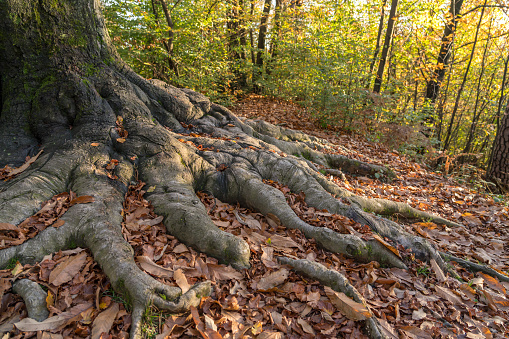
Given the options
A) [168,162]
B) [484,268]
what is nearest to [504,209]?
[484,268]

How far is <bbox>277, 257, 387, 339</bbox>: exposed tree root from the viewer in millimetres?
2422

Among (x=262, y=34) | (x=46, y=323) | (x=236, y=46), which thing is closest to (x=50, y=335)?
(x=46, y=323)

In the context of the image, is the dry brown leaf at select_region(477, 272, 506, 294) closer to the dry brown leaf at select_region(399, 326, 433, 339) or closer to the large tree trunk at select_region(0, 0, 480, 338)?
the large tree trunk at select_region(0, 0, 480, 338)

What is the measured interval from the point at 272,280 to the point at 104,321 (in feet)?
5.18

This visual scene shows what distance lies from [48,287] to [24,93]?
10.7 feet

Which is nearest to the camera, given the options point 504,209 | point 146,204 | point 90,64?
point 146,204

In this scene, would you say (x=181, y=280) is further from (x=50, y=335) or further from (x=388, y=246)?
(x=388, y=246)

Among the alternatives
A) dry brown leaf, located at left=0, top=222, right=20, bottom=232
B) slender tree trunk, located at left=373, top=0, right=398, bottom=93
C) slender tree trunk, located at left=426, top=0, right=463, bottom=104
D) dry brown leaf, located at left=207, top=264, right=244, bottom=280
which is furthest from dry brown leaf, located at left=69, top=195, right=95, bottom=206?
slender tree trunk, located at left=426, top=0, right=463, bottom=104

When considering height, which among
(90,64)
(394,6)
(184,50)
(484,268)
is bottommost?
(484,268)

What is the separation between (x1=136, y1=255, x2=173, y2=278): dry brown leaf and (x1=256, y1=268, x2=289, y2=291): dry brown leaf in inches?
36.6

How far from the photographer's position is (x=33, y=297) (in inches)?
84.5

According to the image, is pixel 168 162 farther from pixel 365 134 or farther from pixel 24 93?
pixel 365 134

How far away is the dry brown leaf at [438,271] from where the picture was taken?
3.32 m

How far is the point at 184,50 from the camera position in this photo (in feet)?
33.3
